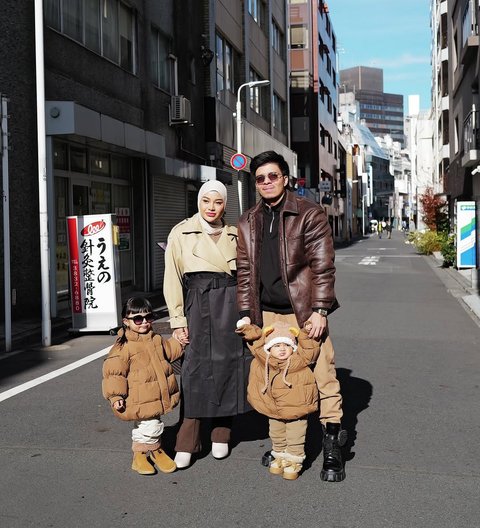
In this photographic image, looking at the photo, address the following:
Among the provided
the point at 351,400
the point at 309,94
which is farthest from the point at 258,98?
the point at 351,400

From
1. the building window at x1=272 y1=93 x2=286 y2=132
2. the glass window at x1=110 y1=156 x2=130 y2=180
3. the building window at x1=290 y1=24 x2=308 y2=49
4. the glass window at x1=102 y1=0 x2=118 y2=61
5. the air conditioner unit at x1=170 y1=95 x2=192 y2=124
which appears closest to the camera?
the glass window at x1=102 y1=0 x2=118 y2=61

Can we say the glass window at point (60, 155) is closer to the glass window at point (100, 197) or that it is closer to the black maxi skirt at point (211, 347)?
the glass window at point (100, 197)

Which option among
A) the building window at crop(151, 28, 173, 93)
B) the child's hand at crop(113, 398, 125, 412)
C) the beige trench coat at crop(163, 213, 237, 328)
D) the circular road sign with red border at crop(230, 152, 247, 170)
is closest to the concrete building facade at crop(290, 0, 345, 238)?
the circular road sign with red border at crop(230, 152, 247, 170)

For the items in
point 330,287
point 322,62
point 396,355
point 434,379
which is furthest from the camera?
point 322,62

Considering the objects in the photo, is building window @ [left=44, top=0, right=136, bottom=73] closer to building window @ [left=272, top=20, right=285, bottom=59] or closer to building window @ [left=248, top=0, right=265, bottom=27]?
building window @ [left=248, top=0, right=265, bottom=27]

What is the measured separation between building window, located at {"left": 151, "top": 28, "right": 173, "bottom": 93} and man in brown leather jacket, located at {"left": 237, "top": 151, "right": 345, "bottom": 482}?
14.8 meters

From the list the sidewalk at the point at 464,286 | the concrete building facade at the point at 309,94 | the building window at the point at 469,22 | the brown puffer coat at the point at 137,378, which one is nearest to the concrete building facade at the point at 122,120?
the sidewalk at the point at 464,286

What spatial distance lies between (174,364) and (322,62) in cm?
5554

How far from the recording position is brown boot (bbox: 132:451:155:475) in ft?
14.0

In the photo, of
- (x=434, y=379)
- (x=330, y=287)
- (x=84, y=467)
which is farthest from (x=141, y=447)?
(x=434, y=379)

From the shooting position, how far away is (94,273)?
422 inches

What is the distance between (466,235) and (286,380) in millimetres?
18790

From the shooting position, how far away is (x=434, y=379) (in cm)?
713

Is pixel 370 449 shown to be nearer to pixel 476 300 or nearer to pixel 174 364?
pixel 174 364
